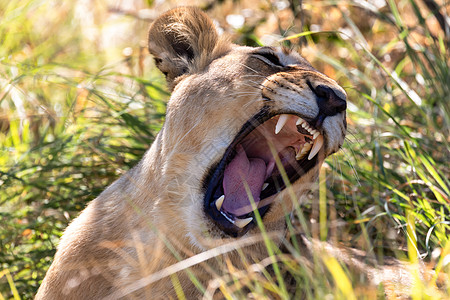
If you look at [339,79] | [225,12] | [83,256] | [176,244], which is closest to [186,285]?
[176,244]

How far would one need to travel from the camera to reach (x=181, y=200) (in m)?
2.87

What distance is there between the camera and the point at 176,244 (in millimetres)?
2842

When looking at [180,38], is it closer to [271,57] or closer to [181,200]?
[271,57]

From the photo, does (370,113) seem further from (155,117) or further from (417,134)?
(155,117)

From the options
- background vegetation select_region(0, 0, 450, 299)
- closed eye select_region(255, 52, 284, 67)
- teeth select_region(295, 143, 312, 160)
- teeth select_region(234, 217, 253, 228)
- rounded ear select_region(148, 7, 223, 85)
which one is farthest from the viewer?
background vegetation select_region(0, 0, 450, 299)

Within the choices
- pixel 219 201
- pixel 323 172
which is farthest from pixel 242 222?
pixel 323 172

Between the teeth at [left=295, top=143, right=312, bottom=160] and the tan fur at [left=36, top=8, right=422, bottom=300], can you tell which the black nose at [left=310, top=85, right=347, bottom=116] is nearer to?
the tan fur at [left=36, top=8, right=422, bottom=300]

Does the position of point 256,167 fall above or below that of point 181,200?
below

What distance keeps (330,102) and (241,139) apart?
44cm

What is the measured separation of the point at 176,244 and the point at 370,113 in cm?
267

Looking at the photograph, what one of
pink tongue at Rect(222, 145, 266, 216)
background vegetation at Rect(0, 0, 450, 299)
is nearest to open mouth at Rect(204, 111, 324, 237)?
pink tongue at Rect(222, 145, 266, 216)

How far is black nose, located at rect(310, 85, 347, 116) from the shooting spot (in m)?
2.76

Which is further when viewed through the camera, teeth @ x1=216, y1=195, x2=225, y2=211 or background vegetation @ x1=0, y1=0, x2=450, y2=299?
background vegetation @ x1=0, y1=0, x2=450, y2=299

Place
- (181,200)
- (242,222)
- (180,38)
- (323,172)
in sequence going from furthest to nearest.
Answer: (323,172), (180,38), (181,200), (242,222)
